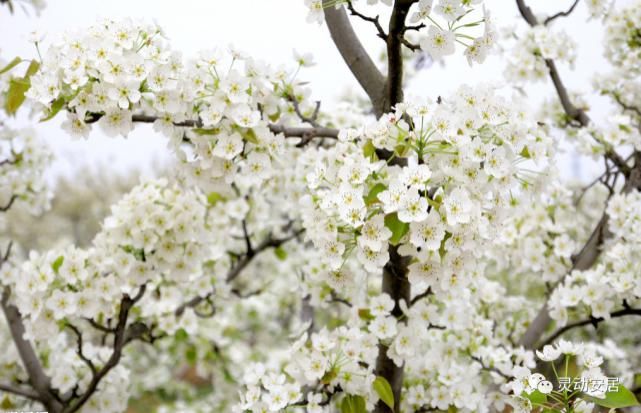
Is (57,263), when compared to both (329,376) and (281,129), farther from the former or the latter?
(329,376)

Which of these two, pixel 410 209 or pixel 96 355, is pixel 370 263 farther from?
pixel 96 355

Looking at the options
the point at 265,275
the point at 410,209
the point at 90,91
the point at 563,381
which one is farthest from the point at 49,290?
the point at 265,275

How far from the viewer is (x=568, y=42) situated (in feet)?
9.51

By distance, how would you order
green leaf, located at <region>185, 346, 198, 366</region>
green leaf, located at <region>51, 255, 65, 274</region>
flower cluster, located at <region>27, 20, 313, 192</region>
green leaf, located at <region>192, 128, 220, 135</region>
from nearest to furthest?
1. flower cluster, located at <region>27, 20, 313, 192</region>
2. green leaf, located at <region>192, 128, 220, 135</region>
3. green leaf, located at <region>51, 255, 65, 274</region>
4. green leaf, located at <region>185, 346, 198, 366</region>

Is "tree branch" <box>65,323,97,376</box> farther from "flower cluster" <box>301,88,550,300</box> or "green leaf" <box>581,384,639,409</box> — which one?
"green leaf" <box>581,384,639,409</box>

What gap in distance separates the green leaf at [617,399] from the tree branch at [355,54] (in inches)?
38.7

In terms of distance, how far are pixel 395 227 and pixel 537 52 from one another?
183 centimetres

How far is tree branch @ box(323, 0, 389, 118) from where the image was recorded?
1.87 meters

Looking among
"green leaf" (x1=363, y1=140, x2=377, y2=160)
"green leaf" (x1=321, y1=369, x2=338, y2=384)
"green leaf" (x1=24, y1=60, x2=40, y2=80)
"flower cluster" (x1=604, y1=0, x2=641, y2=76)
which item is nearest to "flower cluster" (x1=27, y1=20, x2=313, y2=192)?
"green leaf" (x1=24, y1=60, x2=40, y2=80)

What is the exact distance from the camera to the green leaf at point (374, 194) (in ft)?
4.80

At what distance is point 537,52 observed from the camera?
2.86 metres

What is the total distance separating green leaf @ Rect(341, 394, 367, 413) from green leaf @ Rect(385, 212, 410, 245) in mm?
576

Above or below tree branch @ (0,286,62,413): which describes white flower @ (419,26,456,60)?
above

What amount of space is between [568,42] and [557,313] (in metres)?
1.39
